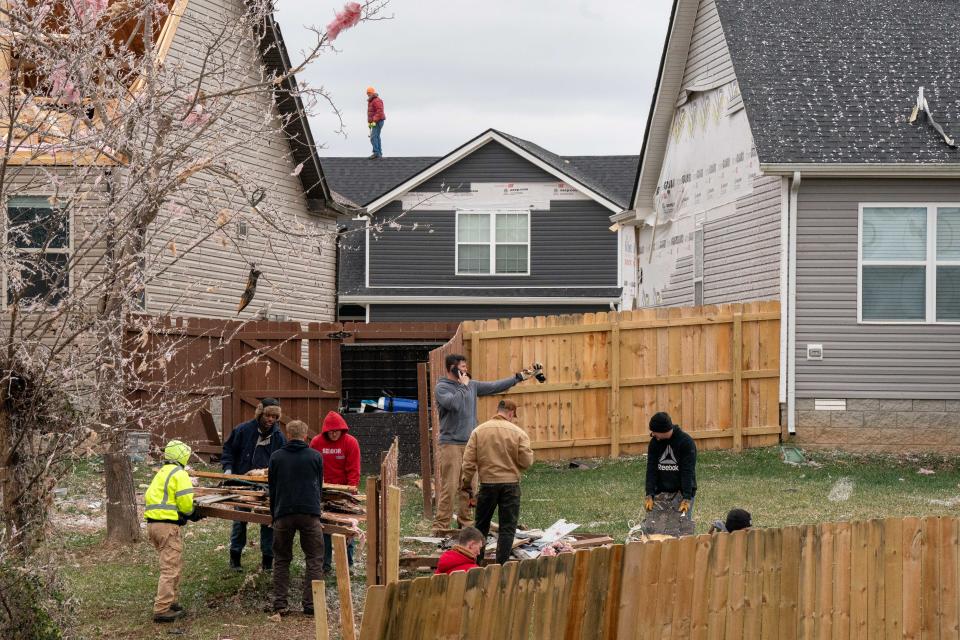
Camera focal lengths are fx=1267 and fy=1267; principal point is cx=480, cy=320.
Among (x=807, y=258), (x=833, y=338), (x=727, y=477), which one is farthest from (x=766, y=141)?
(x=727, y=477)

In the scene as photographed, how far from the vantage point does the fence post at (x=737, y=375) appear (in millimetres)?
18156

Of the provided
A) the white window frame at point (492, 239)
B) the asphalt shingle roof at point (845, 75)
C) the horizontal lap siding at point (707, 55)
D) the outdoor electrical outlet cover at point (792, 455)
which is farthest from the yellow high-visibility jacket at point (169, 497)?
the white window frame at point (492, 239)

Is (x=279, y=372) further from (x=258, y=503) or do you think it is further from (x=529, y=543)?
(x=258, y=503)

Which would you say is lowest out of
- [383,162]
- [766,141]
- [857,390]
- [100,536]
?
[100,536]

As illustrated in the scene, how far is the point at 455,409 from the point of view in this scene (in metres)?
13.1

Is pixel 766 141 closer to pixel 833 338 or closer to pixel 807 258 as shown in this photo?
pixel 807 258

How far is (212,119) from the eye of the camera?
8289 mm

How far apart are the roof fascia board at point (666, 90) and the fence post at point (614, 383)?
6.52 meters

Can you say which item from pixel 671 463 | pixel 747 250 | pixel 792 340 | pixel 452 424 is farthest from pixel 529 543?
pixel 747 250

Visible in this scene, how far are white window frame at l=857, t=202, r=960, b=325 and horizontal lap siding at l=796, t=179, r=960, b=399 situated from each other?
64mm

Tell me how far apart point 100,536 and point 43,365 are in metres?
5.99

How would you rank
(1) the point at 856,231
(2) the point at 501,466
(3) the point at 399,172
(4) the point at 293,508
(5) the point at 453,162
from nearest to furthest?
1. (4) the point at 293,508
2. (2) the point at 501,466
3. (1) the point at 856,231
4. (5) the point at 453,162
5. (3) the point at 399,172

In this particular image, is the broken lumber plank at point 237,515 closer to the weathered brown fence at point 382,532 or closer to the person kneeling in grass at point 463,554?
the weathered brown fence at point 382,532

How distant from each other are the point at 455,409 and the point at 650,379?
5870 mm
